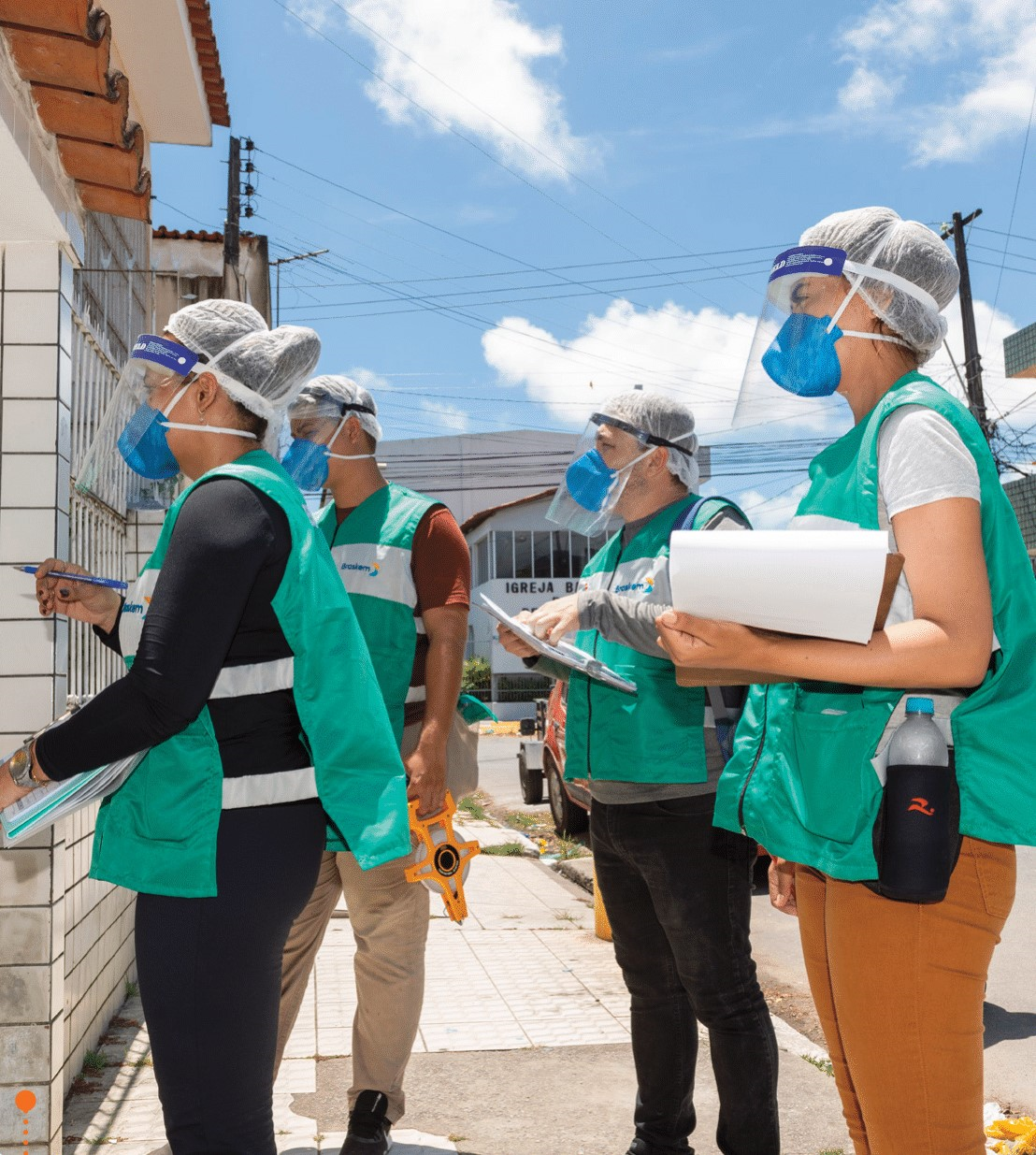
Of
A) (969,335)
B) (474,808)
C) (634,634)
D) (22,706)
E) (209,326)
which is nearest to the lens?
(209,326)

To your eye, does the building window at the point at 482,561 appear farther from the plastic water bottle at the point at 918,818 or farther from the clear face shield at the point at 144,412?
the plastic water bottle at the point at 918,818

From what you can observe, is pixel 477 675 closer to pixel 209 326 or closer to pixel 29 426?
pixel 29 426

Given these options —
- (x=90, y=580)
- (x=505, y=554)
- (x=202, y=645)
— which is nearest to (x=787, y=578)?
(x=202, y=645)

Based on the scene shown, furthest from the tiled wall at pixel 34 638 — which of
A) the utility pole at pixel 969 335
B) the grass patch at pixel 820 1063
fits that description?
the utility pole at pixel 969 335

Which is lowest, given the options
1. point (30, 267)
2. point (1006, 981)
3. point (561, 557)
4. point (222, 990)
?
point (1006, 981)

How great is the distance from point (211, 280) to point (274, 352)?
11898mm

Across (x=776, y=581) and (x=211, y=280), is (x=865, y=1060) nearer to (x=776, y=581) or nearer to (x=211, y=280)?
(x=776, y=581)

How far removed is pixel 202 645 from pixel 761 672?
92 cm

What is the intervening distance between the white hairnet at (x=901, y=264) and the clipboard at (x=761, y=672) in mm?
486

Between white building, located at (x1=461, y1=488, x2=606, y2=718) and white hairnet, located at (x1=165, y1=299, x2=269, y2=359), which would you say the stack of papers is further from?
white building, located at (x1=461, y1=488, x2=606, y2=718)

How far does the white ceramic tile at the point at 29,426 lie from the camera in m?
3.30

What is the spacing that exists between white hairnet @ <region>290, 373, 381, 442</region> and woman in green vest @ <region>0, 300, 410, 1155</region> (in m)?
1.39

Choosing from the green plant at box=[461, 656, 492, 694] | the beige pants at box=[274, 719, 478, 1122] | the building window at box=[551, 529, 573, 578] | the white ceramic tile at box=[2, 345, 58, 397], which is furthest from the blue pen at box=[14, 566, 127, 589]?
the building window at box=[551, 529, 573, 578]

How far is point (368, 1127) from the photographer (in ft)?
10.8
